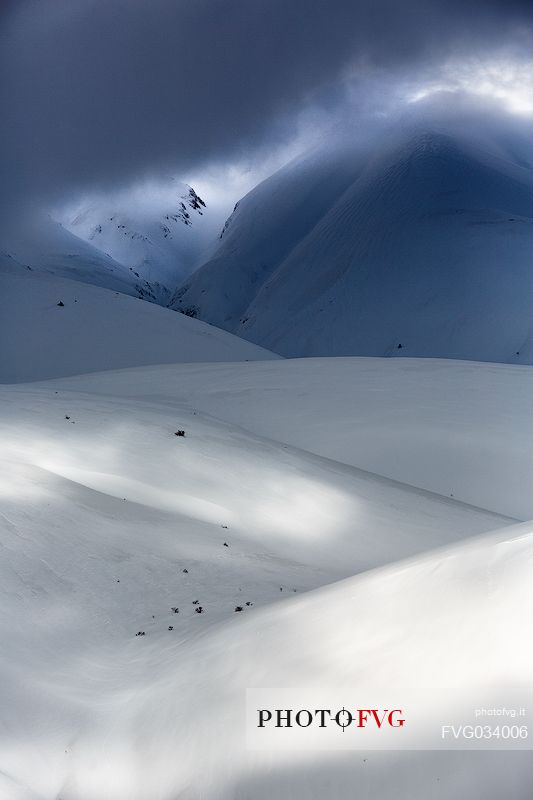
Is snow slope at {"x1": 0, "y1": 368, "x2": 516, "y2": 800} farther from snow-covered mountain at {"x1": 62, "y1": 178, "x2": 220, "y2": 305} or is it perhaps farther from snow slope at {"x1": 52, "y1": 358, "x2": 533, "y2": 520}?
snow-covered mountain at {"x1": 62, "y1": 178, "x2": 220, "y2": 305}

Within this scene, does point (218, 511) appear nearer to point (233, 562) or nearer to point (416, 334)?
point (233, 562)

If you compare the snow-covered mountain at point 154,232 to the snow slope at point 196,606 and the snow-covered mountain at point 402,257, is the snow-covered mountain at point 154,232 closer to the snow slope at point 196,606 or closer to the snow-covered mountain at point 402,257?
the snow-covered mountain at point 402,257

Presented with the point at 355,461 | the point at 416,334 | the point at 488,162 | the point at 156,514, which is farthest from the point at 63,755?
the point at 488,162

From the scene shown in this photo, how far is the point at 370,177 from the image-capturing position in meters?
61.2

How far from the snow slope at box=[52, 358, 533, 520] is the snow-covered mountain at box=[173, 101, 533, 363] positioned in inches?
762

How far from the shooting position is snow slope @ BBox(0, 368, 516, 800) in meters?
3.37

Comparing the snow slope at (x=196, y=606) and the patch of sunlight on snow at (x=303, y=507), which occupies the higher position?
the patch of sunlight on snow at (x=303, y=507)

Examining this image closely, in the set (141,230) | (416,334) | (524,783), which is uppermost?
(141,230)

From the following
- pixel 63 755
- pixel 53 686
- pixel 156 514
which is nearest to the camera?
pixel 63 755

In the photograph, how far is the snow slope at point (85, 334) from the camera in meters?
26.0

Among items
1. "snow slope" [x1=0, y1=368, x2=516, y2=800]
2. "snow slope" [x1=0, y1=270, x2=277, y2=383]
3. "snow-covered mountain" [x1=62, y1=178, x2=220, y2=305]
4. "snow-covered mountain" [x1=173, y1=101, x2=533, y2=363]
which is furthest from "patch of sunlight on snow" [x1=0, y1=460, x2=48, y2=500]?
"snow-covered mountain" [x1=62, y1=178, x2=220, y2=305]

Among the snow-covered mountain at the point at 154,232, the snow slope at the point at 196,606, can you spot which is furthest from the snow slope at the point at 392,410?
the snow-covered mountain at the point at 154,232

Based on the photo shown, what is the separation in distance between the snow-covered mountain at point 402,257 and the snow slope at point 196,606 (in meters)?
27.9

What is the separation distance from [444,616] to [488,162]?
57689mm
